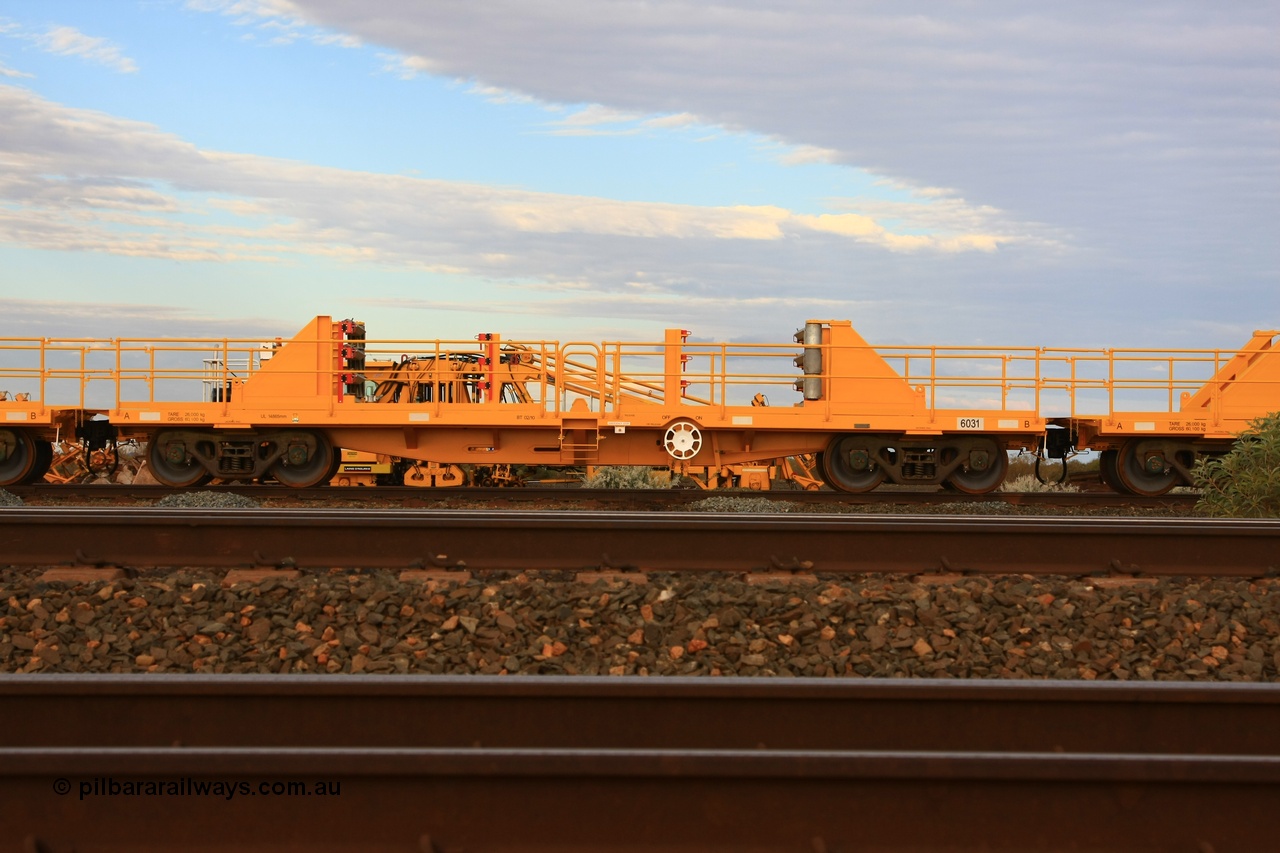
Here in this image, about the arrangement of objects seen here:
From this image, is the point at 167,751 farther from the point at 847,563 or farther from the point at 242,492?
the point at 242,492

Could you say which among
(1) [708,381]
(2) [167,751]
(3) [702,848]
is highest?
(1) [708,381]

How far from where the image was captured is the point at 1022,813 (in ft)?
9.86

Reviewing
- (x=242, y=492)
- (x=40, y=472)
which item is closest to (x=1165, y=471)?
(x=242, y=492)

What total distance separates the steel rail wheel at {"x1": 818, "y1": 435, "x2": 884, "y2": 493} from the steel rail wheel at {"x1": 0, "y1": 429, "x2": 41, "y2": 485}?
40.5 ft

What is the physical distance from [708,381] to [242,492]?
253 inches

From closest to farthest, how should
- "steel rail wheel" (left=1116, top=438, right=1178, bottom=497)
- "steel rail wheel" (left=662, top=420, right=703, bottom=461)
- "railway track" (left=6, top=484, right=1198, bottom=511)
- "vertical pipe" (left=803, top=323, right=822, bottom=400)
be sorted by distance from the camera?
"railway track" (left=6, top=484, right=1198, bottom=511) → "steel rail wheel" (left=662, top=420, right=703, bottom=461) → "vertical pipe" (left=803, top=323, right=822, bottom=400) → "steel rail wheel" (left=1116, top=438, right=1178, bottom=497)

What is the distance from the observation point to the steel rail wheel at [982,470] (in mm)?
14656

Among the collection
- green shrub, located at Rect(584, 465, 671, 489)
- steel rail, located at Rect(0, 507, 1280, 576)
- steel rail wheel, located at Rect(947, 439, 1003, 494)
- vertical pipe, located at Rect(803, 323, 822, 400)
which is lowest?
steel rail, located at Rect(0, 507, 1280, 576)

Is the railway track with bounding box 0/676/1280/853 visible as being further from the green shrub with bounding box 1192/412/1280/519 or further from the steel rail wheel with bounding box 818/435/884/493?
the steel rail wheel with bounding box 818/435/884/493

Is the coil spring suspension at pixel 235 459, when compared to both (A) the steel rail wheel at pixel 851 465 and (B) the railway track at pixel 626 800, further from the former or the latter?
(B) the railway track at pixel 626 800

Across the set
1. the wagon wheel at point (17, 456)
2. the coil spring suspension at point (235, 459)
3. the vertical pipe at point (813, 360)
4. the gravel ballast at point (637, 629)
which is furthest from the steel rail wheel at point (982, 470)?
the wagon wheel at point (17, 456)

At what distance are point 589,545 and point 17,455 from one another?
42.2 feet

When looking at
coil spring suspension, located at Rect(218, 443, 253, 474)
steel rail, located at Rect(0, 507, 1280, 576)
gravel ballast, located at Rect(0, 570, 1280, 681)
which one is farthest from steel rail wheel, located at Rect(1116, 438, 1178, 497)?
coil spring suspension, located at Rect(218, 443, 253, 474)

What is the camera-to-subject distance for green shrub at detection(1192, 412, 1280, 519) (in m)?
11.4
